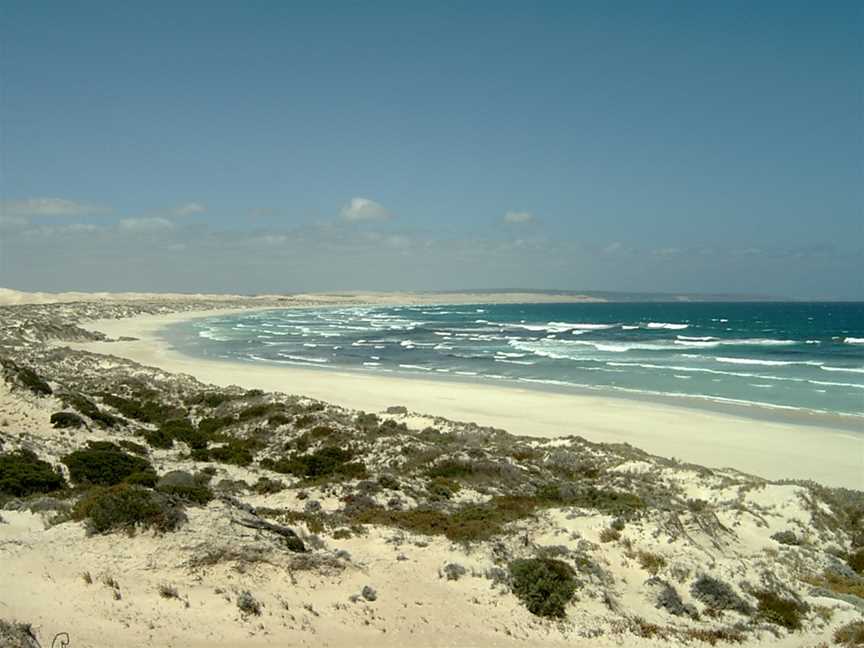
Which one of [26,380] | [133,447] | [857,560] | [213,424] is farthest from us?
[213,424]

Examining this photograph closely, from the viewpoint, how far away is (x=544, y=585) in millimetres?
9383

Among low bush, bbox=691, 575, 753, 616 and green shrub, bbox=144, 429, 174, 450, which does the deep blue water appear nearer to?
green shrub, bbox=144, 429, 174, 450

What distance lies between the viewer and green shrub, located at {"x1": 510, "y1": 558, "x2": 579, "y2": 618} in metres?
9.10

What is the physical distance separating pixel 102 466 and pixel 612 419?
23.2 meters

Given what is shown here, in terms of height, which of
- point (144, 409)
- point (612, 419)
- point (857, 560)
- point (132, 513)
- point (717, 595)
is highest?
point (132, 513)

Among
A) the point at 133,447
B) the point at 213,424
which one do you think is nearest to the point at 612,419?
the point at 213,424

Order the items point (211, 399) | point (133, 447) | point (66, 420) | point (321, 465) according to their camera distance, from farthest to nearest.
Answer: point (211, 399)
point (66, 420)
point (133, 447)
point (321, 465)

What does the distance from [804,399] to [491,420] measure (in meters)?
19.9

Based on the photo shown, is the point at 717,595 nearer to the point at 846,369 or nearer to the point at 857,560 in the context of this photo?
the point at 857,560

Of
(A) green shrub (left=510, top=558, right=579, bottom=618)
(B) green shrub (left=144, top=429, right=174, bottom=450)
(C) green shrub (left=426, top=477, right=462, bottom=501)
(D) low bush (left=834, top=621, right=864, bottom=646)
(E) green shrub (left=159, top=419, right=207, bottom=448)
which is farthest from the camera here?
(E) green shrub (left=159, top=419, right=207, bottom=448)

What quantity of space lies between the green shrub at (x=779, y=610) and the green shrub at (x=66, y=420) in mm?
20111

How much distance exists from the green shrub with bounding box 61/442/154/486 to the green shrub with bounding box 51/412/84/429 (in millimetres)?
4284

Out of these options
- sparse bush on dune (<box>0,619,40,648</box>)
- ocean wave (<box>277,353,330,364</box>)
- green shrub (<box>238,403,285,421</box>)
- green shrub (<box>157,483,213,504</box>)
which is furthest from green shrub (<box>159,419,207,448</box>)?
ocean wave (<box>277,353,330,364</box>)

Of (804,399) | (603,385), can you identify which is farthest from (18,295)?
(804,399)
